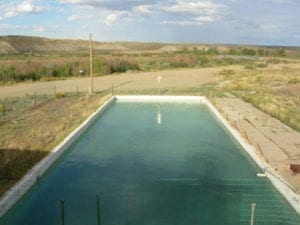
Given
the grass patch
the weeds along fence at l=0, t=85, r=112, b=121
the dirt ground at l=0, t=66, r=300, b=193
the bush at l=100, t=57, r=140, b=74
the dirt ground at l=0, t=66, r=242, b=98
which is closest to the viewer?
the grass patch

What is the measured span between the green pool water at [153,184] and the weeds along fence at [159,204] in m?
0.02

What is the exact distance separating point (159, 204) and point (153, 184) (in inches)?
49.9

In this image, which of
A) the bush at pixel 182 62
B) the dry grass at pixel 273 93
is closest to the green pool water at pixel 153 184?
the dry grass at pixel 273 93

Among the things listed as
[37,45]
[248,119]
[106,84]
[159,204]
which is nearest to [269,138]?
[248,119]

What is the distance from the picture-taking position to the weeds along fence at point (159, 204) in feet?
23.9

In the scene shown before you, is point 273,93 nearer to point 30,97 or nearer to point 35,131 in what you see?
point 30,97

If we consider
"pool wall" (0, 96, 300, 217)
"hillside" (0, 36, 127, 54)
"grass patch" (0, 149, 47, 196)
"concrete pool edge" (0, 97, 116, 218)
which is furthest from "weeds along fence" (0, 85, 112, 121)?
"hillside" (0, 36, 127, 54)

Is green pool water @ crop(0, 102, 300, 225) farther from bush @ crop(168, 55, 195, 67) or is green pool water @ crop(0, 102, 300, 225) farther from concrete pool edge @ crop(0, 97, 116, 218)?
bush @ crop(168, 55, 195, 67)

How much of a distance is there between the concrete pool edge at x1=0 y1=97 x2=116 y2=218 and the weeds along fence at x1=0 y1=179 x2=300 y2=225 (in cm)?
18

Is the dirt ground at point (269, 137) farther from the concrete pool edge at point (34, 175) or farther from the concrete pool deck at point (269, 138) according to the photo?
the concrete pool edge at point (34, 175)

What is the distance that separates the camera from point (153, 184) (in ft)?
30.0

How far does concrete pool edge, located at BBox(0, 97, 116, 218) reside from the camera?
747cm

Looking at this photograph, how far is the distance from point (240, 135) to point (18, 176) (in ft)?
21.6

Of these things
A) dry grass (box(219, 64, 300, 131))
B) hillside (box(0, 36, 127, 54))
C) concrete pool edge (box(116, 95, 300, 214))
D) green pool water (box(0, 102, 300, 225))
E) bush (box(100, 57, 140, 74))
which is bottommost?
green pool water (box(0, 102, 300, 225))
